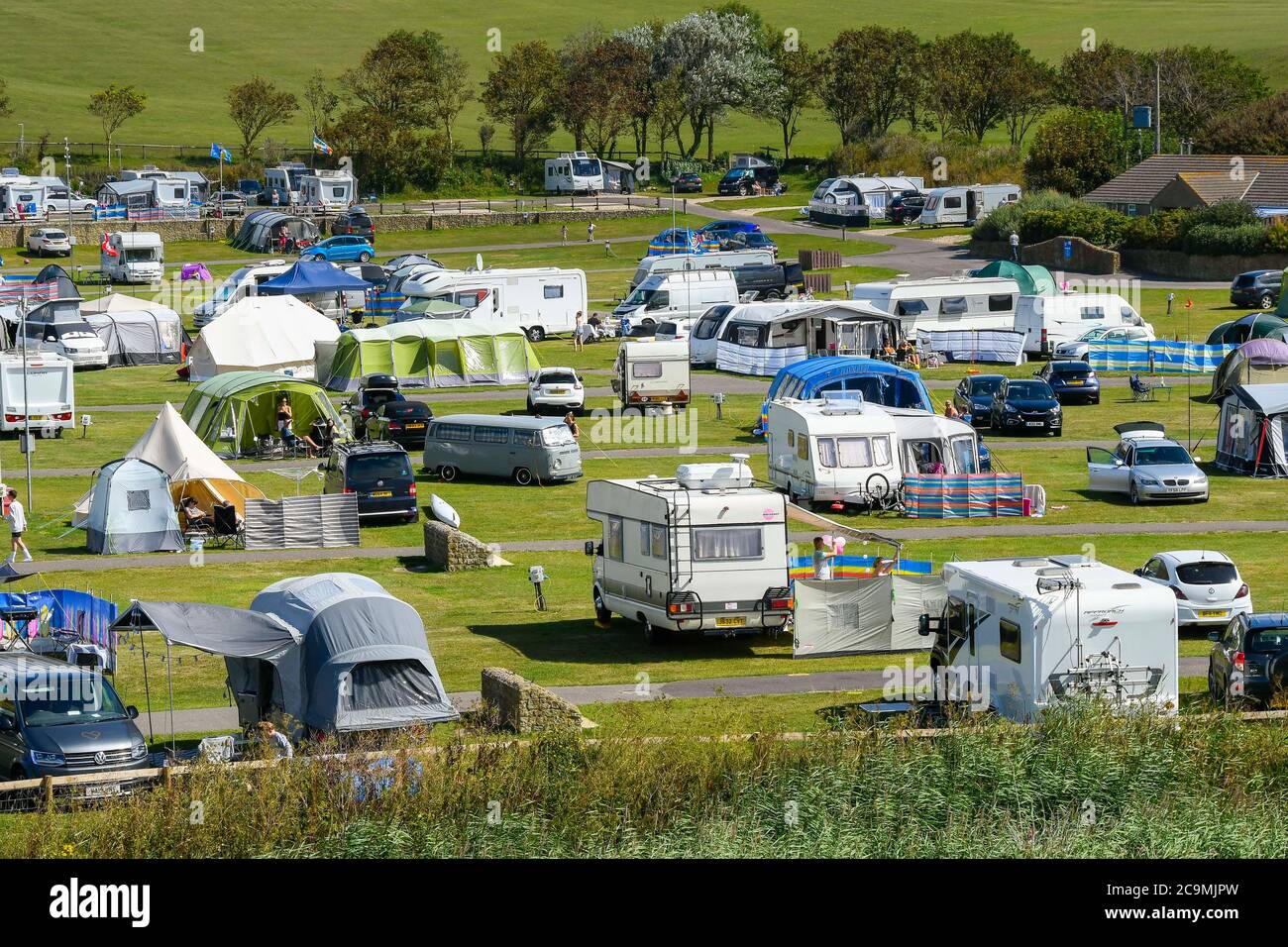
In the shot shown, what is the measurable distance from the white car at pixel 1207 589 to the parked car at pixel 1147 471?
32.9 feet

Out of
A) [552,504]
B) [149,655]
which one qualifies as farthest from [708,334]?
[149,655]

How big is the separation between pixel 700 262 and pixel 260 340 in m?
18.4

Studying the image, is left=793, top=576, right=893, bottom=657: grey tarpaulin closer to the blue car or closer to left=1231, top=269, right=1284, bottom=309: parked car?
left=1231, top=269, right=1284, bottom=309: parked car

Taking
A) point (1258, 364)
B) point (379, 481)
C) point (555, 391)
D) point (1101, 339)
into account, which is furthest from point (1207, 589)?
point (1101, 339)

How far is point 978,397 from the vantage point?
149ft

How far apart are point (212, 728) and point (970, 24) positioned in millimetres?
155480

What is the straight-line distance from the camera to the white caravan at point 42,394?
44.1m

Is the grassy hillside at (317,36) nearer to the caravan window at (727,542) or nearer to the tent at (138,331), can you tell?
the tent at (138,331)

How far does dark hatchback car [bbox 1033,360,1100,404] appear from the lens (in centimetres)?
4841

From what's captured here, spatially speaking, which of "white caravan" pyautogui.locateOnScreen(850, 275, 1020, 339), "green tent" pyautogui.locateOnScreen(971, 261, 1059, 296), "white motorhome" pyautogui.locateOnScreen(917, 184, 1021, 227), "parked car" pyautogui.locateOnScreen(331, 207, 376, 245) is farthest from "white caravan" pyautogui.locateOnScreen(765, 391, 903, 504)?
"parked car" pyautogui.locateOnScreen(331, 207, 376, 245)

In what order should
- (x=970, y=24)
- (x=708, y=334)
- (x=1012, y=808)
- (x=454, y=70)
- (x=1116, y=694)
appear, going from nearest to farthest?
(x=1012, y=808)
(x=1116, y=694)
(x=708, y=334)
(x=454, y=70)
(x=970, y=24)

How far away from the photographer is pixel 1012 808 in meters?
17.2

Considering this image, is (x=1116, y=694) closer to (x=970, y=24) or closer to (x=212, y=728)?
(x=212, y=728)
